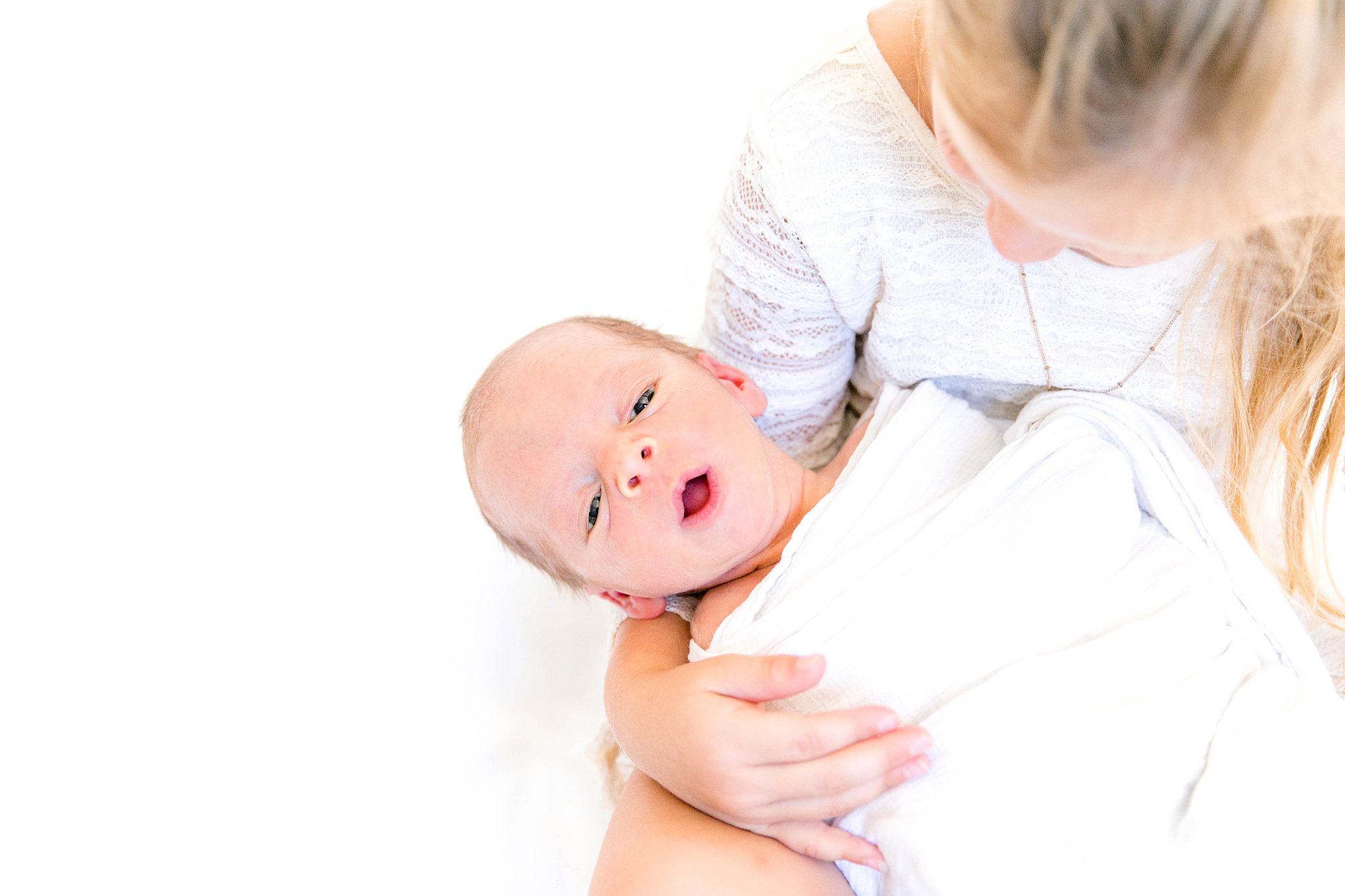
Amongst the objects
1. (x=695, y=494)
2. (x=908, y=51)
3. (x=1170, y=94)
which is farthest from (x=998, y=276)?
(x=1170, y=94)

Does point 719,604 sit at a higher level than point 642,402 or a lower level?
lower

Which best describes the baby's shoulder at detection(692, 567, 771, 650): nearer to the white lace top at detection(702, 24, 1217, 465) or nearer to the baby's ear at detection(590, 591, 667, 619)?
the baby's ear at detection(590, 591, 667, 619)

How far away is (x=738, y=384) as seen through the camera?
3.68 feet

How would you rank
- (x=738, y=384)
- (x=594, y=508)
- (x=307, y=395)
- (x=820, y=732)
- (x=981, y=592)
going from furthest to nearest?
(x=307, y=395)
(x=738, y=384)
(x=594, y=508)
(x=981, y=592)
(x=820, y=732)

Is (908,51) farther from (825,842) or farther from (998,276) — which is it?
(825,842)

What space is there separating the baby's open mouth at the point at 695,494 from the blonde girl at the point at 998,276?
15 cm

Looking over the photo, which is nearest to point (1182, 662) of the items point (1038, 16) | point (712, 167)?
point (1038, 16)

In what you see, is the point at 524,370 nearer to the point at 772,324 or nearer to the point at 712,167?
the point at 772,324

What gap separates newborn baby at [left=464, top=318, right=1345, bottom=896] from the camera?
2.65ft

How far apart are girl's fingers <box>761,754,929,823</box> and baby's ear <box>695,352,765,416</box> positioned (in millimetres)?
411

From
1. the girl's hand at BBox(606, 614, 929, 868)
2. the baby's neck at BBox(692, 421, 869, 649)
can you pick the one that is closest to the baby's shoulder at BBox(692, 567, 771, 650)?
the baby's neck at BBox(692, 421, 869, 649)

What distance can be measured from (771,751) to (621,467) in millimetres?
279

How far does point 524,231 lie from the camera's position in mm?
1615

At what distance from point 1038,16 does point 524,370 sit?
0.59 metres
